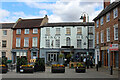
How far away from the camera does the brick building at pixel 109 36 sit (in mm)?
20734

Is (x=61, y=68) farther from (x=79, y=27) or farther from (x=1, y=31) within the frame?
(x=1, y=31)

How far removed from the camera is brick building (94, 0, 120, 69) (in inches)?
816

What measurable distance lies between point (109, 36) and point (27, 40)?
19.2 m

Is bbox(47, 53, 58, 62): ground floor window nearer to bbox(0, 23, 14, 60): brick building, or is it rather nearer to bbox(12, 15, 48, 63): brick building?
bbox(12, 15, 48, 63): brick building

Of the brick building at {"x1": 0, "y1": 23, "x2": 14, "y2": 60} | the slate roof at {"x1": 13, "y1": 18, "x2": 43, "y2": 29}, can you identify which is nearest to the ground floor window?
the slate roof at {"x1": 13, "y1": 18, "x2": 43, "y2": 29}

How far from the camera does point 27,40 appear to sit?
37219 mm

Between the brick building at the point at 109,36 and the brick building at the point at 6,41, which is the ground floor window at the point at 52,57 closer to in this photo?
the brick building at the point at 6,41

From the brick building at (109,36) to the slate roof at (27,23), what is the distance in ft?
46.1

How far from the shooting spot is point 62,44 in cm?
3547

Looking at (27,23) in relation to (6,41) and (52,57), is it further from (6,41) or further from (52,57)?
(52,57)

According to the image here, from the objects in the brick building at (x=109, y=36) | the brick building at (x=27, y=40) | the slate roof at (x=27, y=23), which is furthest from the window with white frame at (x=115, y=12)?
the slate roof at (x=27, y=23)

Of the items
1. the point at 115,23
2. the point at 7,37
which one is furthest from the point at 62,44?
the point at 115,23

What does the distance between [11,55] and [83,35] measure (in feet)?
52.7

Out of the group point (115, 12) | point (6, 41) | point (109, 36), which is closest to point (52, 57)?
point (6, 41)
